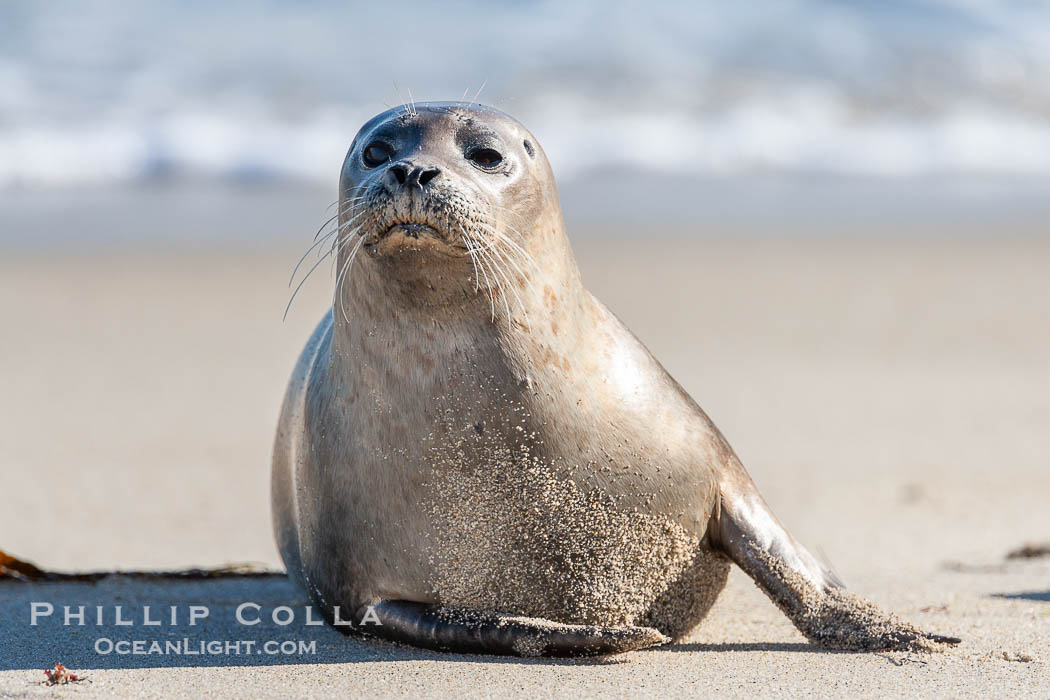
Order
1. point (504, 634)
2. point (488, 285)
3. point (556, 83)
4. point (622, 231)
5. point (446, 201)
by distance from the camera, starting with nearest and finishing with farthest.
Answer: point (446, 201) < point (488, 285) < point (504, 634) < point (622, 231) < point (556, 83)

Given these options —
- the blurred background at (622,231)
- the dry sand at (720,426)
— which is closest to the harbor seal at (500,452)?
the dry sand at (720,426)

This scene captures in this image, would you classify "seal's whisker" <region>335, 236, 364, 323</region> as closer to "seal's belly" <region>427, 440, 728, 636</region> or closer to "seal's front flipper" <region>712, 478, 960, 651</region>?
"seal's belly" <region>427, 440, 728, 636</region>

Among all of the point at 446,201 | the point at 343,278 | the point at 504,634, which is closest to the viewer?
the point at 446,201

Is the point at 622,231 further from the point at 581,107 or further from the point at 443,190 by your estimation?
the point at 443,190

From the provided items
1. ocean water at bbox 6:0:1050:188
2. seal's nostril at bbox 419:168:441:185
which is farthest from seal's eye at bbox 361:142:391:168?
ocean water at bbox 6:0:1050:188

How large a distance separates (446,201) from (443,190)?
31mm

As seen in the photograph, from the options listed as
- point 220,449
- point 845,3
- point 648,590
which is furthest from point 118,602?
point 845,3

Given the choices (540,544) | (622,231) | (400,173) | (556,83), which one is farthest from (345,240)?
(556,83)

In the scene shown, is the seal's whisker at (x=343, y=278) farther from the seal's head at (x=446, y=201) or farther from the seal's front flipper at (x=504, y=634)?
the seal's front flipper at (x=504, y=634)

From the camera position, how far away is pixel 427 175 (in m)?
3.41

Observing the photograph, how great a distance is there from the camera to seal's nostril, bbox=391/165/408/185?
3.40m

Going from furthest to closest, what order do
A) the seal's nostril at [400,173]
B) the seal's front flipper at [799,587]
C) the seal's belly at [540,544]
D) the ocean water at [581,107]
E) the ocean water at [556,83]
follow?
the ocean water at [556,83] → the ocean water at [581,107] → the seal's front flipper at [799,587] → the seal's belly at [540,544] → the seal's nostril at [400,173]

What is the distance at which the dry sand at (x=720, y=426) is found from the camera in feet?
12.1

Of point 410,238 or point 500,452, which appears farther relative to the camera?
point 500,452
